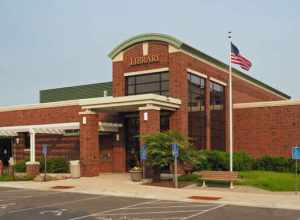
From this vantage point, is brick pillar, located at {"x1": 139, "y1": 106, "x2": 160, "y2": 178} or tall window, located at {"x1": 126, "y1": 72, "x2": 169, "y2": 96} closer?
brick pillar, located at {"x1": 139, "y1": 106, "x2": 160, "y2": 178}

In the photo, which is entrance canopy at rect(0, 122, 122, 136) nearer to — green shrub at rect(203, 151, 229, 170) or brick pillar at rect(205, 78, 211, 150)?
brick pillar at rect(205, 78, 211, 150)

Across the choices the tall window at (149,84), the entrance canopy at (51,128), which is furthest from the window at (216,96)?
the entrance canopy at (51,128)

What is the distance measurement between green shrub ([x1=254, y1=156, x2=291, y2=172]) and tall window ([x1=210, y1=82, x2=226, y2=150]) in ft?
15.0

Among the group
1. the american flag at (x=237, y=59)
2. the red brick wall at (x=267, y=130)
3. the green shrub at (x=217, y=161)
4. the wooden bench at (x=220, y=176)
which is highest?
the american flag at (x=237, y=59)

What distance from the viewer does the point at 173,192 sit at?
1969 cm

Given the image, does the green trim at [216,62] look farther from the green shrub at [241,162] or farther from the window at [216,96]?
the green shrub at [241,162]

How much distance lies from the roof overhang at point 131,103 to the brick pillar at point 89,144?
2.32 feet

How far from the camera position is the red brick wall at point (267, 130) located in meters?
29.4

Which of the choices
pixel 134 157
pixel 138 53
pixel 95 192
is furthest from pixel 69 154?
pixel 95 192

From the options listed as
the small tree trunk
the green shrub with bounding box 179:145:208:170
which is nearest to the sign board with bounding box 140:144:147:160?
the small tree trunk

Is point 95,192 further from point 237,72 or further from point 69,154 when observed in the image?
point 237,72

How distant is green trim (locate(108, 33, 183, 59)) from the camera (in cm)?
2822

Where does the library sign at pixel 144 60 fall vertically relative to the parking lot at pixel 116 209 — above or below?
above

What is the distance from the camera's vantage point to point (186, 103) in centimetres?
2847
